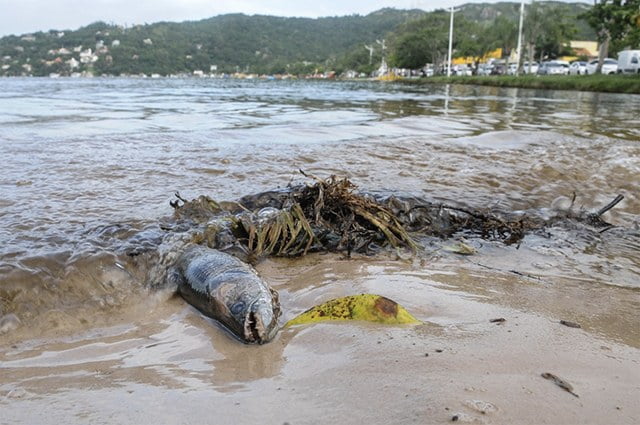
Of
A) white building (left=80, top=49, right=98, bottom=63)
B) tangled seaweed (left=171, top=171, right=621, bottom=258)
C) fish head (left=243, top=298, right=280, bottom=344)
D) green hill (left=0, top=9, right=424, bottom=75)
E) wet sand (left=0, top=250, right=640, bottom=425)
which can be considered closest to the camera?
wet sand (left=0, top=250, right=640, bottom=425)

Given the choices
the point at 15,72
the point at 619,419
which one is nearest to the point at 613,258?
the point at 619,419

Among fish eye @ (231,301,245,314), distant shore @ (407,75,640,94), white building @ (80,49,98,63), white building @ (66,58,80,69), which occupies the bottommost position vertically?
distant shore @ (407,75,640,94)

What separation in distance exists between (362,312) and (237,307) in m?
0.58

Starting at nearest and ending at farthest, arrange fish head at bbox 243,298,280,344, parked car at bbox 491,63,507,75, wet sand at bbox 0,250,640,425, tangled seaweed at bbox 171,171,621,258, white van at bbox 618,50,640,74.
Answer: wet sand at bbox 0,250,640,425, fish head at bbox 243,298,280,344, tangled seaweed at bbox 171,171,621,258, white van at bbox 618,50,640,74, parked car at bbox 491,63,507,75

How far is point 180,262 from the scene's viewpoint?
2.98 meters

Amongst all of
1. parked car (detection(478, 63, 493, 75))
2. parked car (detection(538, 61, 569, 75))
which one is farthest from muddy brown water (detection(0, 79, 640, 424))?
parked car (detection(478, 63, 493, 75))

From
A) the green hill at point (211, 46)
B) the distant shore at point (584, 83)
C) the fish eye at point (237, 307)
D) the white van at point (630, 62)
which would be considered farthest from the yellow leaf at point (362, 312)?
the green hill at point (211, 46)

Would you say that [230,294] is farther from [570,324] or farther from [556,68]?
[556,68]

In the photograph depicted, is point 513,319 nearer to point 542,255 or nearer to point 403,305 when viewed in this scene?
point 403,305

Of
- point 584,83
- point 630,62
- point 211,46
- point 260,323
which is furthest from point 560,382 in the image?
point 211,46

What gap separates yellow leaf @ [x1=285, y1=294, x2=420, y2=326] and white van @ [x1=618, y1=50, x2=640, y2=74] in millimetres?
43454

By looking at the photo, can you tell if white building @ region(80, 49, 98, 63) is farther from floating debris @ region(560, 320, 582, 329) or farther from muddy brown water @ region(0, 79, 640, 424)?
floating debris @ region(560, 320, 582, 329)

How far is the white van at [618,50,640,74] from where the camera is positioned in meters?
37.7

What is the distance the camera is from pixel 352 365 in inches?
74.6
